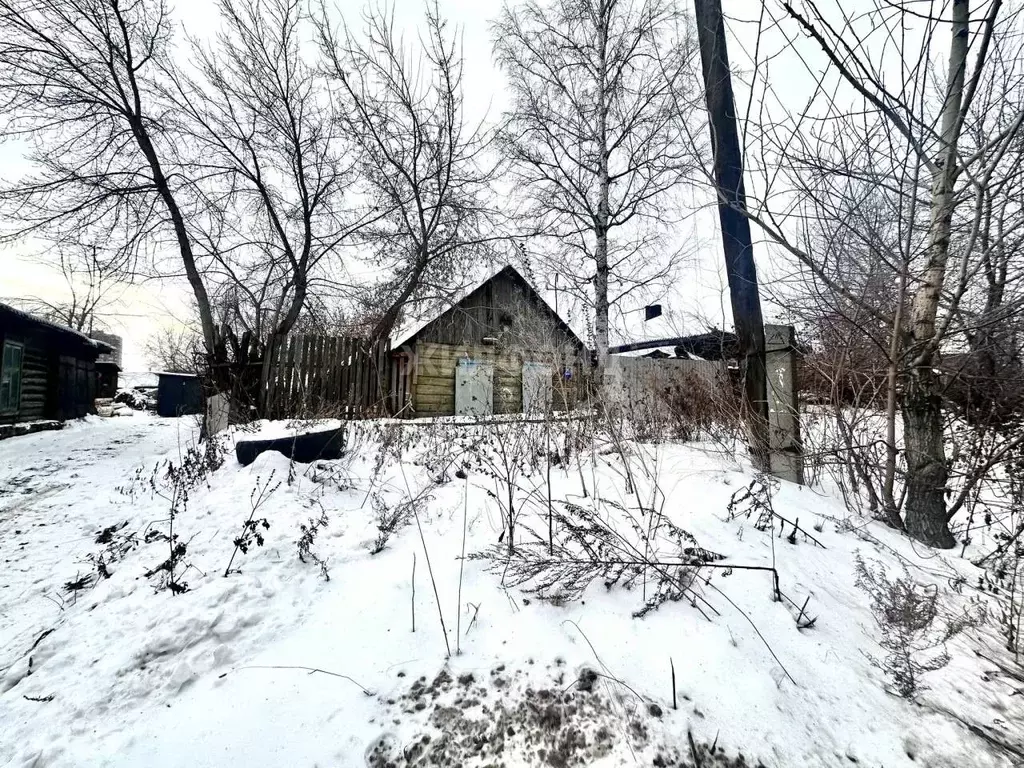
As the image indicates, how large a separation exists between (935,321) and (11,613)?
4.87m

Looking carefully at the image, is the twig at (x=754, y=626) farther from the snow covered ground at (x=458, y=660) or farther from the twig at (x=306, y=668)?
the twig at (x=306, y=668)

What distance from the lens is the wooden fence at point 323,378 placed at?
811 centimetres

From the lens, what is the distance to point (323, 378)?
907 cm

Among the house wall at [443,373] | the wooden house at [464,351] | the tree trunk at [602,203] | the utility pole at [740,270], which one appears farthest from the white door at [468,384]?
the utility pole at [740,270]

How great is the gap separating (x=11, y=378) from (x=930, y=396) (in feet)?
49.6

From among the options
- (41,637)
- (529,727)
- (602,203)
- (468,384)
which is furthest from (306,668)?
(468,384)

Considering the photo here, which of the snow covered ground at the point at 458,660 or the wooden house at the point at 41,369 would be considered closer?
the snow covered ground at the point at 458,660

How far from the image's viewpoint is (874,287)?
2289 mm

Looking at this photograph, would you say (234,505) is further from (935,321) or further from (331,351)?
(331,351)

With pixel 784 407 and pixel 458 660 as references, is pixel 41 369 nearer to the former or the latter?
pixel 458 660

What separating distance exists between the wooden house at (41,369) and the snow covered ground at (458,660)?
405 inches

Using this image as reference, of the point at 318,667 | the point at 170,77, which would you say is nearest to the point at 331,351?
the point at 170,77

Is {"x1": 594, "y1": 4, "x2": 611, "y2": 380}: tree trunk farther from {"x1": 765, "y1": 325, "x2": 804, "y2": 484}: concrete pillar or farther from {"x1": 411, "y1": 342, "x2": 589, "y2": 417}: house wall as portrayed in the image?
{"x1": 765, "y1": 325, "x2": 804, "y2": 484}: concrete pillar

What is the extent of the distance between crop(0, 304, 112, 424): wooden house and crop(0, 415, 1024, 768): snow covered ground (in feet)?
33.8
